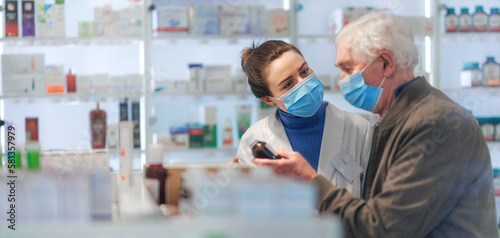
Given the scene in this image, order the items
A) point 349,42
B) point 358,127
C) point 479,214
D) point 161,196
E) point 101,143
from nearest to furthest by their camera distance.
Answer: point 161,196
point 479,214
point 349,42
point 358,127
point 101,143

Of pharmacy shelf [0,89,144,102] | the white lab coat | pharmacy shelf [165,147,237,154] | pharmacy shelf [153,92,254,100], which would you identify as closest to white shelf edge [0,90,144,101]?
pharmacy shelf [0,89,144,102]

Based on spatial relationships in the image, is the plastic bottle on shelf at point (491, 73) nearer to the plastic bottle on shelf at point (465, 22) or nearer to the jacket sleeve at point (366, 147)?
the plastic bottle on shelf at point (465, 22)

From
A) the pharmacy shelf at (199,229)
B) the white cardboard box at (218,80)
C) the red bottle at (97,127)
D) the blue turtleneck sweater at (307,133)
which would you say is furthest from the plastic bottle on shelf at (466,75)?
the pharmacy shelf at (199,229)

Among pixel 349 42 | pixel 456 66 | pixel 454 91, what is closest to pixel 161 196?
pixel 349 42

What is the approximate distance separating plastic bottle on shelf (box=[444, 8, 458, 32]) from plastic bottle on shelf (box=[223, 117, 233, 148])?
1.86 m

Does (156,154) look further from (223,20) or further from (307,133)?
(223,20)

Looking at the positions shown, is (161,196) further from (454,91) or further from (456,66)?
(456,66)

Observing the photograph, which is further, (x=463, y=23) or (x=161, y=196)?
(x=463, y=23)

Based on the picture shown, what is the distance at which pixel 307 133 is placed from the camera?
194cm

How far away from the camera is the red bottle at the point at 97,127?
3699 millimetres

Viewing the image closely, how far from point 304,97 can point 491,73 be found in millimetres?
2674

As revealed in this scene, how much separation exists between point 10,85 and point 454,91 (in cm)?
338

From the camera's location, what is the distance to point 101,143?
146 inches

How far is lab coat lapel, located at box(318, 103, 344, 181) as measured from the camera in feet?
5.93
